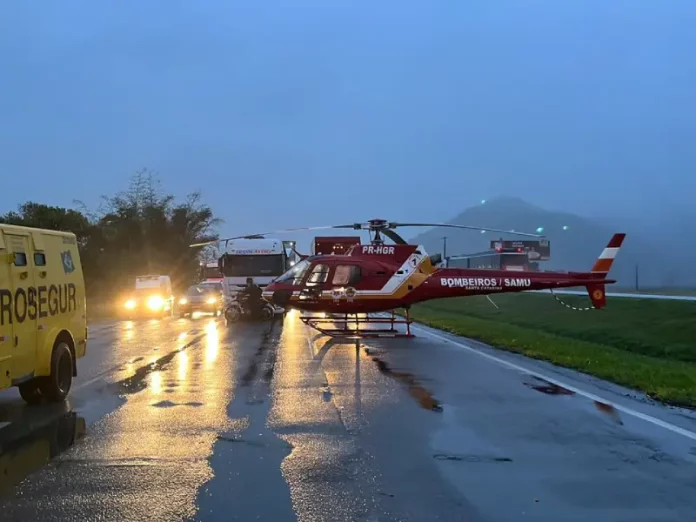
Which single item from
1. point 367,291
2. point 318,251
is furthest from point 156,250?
point 367,291

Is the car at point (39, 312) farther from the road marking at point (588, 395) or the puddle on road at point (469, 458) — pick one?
the road marking at point (588, 395)

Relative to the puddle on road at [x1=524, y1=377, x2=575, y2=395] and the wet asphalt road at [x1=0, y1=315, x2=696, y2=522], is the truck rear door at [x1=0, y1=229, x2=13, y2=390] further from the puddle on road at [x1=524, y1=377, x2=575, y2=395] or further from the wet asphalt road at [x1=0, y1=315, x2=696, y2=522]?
the puddle on road at [x1=524, y1=377, x2=575, y2=395]

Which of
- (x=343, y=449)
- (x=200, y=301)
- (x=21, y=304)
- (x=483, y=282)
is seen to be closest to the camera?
(x=343, y=449)

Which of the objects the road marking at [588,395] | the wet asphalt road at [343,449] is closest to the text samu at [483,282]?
the road marking at [588,395]

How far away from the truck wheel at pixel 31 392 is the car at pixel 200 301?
1025 inches

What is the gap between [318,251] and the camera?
2881cm

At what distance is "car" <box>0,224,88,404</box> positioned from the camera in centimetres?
888

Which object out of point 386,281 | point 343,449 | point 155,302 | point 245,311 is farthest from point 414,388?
point 155,302

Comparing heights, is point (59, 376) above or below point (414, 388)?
above

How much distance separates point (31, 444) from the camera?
7816mm

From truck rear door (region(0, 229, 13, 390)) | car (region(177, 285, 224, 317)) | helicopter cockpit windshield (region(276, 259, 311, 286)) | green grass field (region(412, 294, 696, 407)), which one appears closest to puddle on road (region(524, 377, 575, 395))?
green grass field (region(412, 294, 696, 407))

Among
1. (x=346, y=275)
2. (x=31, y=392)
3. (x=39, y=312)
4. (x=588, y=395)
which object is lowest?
(x=588, y=395)

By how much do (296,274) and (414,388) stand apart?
978cm

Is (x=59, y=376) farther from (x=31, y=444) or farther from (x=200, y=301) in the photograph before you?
(x=200, y=301)
